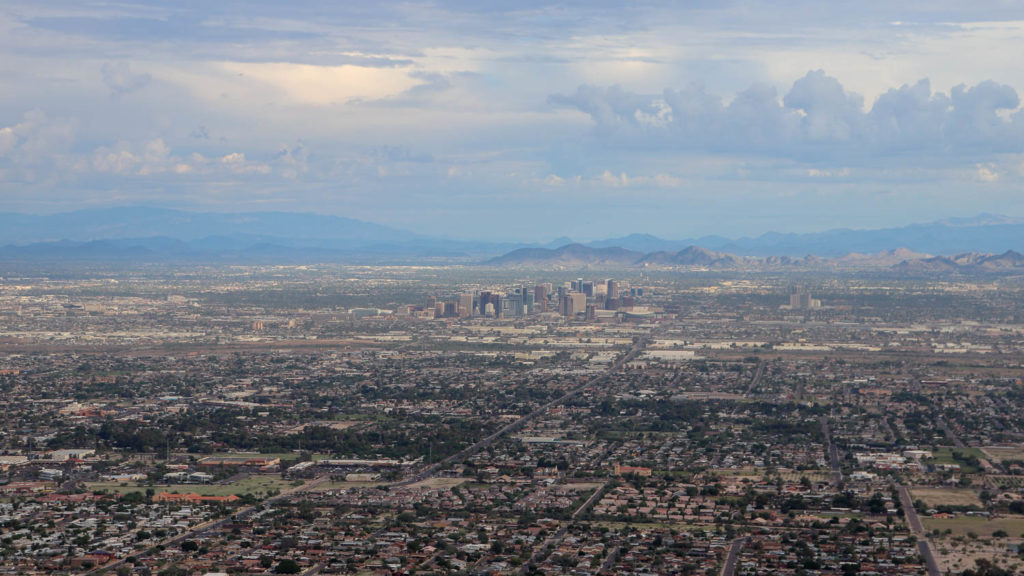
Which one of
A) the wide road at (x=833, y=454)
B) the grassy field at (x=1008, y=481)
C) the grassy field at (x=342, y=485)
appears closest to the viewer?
the grassy field at (x=1008, y=481)

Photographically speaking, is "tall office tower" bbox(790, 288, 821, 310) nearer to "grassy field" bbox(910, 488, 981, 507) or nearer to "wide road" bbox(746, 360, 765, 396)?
"wide road" bbox(746, 360, 765, 396)

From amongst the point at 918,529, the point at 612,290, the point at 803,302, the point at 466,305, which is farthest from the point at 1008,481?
the point at 612,290

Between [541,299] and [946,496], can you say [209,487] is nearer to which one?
[946,496]

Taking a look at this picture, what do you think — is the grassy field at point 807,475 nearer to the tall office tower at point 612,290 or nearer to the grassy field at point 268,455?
the grassy field at point 268,455

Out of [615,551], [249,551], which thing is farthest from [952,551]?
[249,551]

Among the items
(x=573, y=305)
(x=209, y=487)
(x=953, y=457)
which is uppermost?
(x=573, y=305)

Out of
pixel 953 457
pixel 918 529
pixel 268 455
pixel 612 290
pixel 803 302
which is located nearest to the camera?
pixel 918 529

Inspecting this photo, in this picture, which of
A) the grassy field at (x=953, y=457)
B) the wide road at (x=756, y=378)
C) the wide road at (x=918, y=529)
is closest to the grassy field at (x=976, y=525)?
the wide road at (x=918, y=529)
